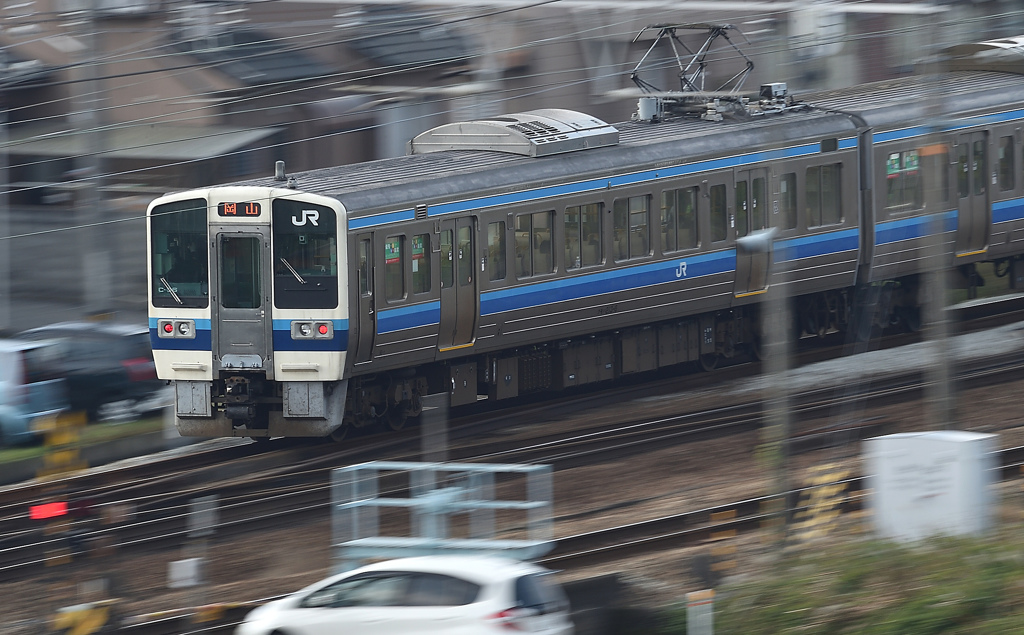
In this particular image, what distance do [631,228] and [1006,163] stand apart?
7009mm

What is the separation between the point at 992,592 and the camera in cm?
941

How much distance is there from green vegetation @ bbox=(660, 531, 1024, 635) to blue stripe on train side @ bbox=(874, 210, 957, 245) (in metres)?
12.2

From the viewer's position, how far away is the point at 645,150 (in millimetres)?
20391

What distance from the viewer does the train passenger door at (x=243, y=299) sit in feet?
57.1

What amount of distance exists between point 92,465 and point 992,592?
12795 mm

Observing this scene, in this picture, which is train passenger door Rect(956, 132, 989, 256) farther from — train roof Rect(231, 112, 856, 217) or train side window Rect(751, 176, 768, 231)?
train side window Rect(751, 176, 768, 231)

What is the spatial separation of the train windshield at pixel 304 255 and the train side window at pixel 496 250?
2.34 metres

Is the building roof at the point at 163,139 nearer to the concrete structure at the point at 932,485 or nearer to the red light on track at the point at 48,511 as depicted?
the red light on track at the point at 48,511

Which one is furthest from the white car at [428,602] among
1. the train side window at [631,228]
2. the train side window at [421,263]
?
the train side window at [631,228]

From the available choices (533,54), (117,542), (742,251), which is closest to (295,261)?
(117,542)

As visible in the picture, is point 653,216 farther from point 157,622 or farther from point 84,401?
point 157,622

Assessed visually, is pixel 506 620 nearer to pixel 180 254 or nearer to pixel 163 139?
pixel 180 254


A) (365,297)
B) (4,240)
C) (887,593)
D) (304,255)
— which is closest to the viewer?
(887,593)

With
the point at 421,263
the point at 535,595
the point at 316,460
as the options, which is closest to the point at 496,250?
the point at 421,263
